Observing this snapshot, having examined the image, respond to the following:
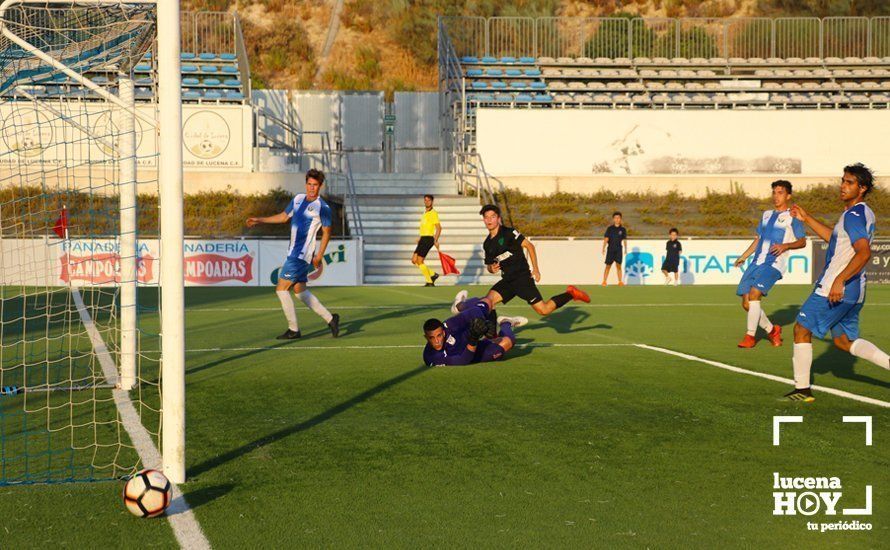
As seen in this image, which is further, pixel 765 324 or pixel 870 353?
pixel 765 324

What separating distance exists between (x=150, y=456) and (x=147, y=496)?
1.30 meters

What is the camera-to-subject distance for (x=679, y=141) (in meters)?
32.8

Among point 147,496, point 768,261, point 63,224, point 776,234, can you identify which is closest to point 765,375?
point 768,261

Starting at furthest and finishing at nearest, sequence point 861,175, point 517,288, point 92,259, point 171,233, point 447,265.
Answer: point 447,265
point 517,288
point 92,259
point 861,175
point 171,233

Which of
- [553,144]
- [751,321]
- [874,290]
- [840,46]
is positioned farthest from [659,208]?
[751,321]

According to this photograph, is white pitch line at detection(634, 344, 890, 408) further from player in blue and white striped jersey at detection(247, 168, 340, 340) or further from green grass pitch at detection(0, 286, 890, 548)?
player in blue and white striped jersey at detection(247, 168, 340, 340)

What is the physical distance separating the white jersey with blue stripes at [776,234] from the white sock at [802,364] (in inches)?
145

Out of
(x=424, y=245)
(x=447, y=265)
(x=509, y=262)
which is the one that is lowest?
(x=447, y=265)

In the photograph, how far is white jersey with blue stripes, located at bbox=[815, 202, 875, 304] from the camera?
7340mm

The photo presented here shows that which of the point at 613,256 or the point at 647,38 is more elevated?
the point at 647,38

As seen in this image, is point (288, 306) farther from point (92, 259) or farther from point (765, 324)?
point (765, 324)

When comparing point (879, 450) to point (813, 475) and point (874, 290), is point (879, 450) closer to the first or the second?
point (813, 475)

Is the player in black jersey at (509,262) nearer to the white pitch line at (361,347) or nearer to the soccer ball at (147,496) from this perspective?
the white pitch line at (361,347)

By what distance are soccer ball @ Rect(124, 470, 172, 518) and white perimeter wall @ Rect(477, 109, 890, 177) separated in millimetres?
27910
